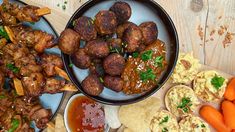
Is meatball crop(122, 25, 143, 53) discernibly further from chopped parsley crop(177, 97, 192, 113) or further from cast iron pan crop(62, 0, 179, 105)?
chopped parsley crop(177, 97, 192, 113)

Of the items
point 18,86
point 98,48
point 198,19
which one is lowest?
point 18,86

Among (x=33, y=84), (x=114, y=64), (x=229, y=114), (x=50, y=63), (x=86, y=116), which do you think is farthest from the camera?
(x=86, y=116)

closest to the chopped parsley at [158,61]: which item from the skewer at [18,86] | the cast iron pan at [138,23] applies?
the cast iron pan at [138,23]

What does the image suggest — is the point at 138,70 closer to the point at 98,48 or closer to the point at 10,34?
the point at 98,48

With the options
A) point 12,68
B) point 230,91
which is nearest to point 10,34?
point 12,68

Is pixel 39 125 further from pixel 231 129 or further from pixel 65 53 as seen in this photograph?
pixel 231 129

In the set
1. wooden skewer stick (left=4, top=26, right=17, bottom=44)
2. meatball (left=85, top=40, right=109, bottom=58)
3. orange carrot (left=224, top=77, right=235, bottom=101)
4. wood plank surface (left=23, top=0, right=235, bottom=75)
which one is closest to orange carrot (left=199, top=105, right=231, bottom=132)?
orange carrot (left=224, top=77, right=235, bottom=101)

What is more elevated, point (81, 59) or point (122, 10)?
point (122, 10)

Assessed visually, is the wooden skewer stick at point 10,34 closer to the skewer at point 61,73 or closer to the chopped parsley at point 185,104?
the skewer at point 61,73

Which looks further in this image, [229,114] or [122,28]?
[229,114]
